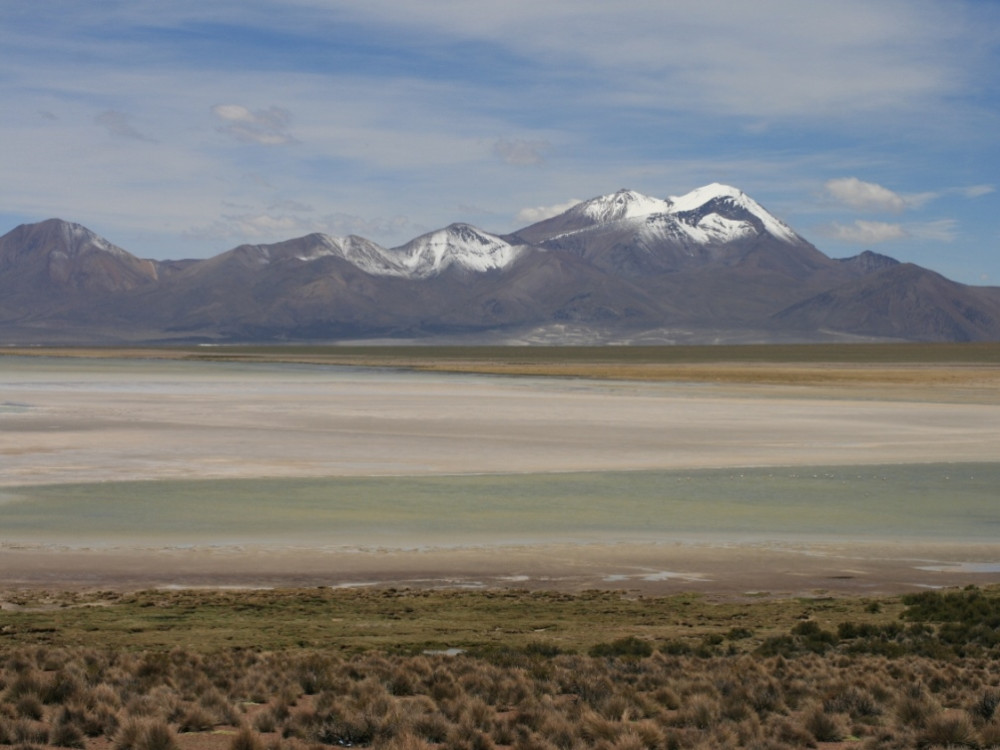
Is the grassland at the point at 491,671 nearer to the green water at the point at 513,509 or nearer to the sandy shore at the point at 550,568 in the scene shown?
the sandy shore at the point at 550,568

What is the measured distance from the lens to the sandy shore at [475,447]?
19156 millimetres

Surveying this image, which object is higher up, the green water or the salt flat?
the salt flat

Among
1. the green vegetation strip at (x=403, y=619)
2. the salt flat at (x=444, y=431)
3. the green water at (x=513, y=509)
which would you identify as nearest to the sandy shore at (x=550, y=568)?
the green vegetation strip at (x=403, y=619)

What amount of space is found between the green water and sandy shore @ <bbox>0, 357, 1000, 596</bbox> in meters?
1.14

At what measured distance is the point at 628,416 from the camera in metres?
51.0

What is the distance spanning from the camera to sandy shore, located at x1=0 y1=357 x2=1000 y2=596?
19156 millimetres

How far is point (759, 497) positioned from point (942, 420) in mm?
25622

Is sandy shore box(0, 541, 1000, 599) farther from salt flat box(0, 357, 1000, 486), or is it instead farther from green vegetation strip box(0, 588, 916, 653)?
salt flat box(0, 357, 1000, 486)

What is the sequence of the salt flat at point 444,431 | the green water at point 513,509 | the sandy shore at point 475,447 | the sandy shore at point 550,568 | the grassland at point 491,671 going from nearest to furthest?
the grassland at point 491,671 → the sandy shore at point 550,568 → the sandy shore at point 475,447 → the green water at point 513,509 → the salt flat at point 444,431

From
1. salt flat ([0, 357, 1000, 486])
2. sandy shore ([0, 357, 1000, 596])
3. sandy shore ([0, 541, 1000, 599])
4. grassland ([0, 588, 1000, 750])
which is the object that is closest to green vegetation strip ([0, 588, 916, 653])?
grassland ([0, 588, 1000, 750])

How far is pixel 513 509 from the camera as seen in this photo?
25922mm

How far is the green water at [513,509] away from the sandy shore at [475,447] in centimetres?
114

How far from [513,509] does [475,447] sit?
12012 millimetres

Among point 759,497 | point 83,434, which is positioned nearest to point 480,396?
point 83,434
